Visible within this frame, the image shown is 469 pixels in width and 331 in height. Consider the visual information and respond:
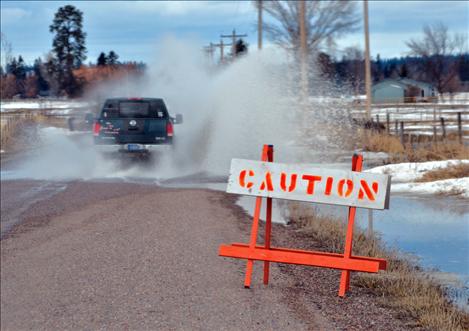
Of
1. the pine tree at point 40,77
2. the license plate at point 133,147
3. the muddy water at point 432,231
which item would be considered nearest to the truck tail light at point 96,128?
Result: the license plate at point 133,147

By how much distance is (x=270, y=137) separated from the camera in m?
26.9

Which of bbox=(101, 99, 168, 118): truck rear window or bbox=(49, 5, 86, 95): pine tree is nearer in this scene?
bbox=(101, 99, 168, 118): truck rear window

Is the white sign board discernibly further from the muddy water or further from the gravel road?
the muddy water

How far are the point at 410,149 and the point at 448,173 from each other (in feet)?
25.3

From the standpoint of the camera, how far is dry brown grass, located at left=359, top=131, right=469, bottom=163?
22.4 meters

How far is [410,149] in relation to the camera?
2544 centimetres

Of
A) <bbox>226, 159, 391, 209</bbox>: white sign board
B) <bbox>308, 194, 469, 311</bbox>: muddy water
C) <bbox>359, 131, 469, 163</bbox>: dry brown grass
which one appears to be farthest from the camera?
<bbox>359, 131, 469, 163</bbox>: dry brown grass

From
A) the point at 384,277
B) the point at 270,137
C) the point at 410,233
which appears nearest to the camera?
the point at 384,277

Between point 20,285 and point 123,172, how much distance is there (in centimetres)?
1296

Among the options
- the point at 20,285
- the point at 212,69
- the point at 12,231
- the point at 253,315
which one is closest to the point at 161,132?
the point at 12,231

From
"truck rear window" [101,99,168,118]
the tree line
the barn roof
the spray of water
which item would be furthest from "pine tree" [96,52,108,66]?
"truck rear window" [101,99,168,118]

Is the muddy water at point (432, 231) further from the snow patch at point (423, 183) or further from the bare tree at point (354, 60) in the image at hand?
the bare tree at point (354, 60)

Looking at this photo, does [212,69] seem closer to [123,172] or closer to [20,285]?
[123,172]

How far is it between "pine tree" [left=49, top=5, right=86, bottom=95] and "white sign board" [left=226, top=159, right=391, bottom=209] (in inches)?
2715
